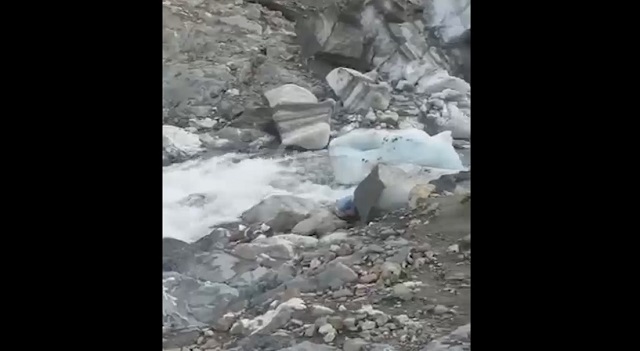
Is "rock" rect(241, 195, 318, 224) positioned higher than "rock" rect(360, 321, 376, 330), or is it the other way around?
"rock" rect(241, 195, 318, 224)

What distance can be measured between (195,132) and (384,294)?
552 mm

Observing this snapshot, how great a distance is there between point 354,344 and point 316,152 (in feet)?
1.43

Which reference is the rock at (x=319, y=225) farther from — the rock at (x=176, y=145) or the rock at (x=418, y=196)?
the rock at (x=176, y=145)

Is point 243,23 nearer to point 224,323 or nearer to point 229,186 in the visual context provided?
point 229,186

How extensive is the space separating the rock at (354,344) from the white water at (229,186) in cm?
31

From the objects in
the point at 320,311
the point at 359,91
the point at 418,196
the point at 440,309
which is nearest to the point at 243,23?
the point at 359,91

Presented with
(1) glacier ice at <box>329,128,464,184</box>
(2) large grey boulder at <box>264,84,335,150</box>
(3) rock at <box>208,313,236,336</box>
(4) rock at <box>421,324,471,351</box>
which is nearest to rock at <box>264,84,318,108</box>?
(2) large grey boulder at <box>264,84,335,150</box>

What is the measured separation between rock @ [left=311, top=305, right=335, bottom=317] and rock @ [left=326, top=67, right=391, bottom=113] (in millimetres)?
447

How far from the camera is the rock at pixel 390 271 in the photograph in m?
1.80

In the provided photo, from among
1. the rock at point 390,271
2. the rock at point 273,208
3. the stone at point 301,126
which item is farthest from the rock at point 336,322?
the stone at point 301,126

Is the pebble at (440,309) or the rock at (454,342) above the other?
the pebble at (440,309)

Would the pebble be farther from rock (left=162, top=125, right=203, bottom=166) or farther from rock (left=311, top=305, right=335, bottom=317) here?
rock (left=162, top=125, right=203, bottom=166)

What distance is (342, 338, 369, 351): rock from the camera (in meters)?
1.77
